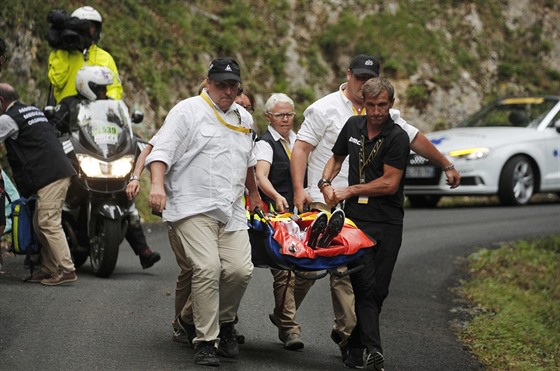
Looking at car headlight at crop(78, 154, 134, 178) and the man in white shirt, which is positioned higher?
the man in white shirt

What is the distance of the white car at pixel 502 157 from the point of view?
18.5 meters

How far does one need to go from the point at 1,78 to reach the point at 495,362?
9362 mm

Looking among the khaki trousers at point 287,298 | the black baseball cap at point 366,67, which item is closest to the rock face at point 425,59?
the khaki trousers at point 287,298

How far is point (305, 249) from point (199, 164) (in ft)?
3.00

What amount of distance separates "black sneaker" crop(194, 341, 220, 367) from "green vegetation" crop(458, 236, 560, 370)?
2242mm

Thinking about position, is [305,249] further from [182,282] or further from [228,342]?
[182,282]

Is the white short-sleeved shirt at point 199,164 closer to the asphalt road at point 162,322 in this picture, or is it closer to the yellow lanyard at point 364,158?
the yellow lanyard at point 364,158

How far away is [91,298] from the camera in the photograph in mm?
9977

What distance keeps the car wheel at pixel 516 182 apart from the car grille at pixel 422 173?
1.18m

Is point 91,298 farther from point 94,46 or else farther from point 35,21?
point 35,21

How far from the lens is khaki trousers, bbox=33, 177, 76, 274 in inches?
425

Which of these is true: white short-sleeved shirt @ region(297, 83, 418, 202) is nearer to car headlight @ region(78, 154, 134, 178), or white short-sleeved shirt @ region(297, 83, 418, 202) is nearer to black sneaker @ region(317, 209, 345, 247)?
black sneaker @ region(317, 209, 345, 247)

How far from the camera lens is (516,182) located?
1902 cm

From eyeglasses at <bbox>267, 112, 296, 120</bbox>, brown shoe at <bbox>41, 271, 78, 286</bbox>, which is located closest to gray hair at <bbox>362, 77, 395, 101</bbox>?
eyeglasses at <bbox>267, 112, 296, 120</bbox>
